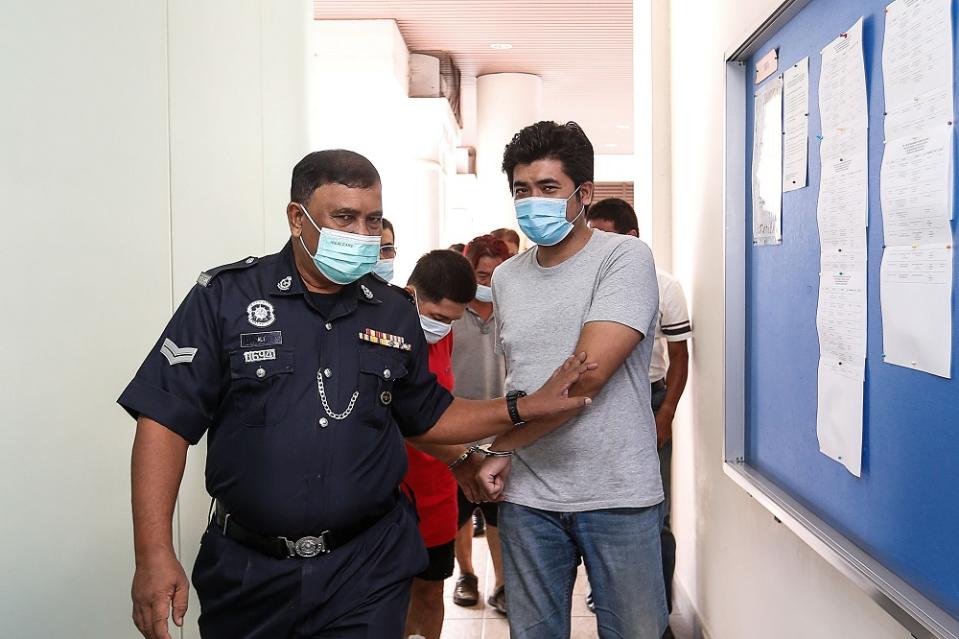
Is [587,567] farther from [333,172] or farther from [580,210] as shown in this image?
[333,172]

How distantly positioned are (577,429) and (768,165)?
82 centimetres

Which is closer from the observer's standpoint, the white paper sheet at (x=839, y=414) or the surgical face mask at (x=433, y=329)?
the white paper sheet at (x=839, y=414)

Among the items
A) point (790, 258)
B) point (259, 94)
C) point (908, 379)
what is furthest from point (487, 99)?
point (908, 379)

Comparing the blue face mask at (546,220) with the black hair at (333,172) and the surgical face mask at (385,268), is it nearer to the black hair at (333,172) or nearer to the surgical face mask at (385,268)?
the black hair at (333,172)

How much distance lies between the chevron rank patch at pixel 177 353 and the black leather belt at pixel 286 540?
335 mm

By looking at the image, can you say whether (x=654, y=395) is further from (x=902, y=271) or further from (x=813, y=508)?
(x=902, y=271)

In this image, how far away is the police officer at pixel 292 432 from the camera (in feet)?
5.47

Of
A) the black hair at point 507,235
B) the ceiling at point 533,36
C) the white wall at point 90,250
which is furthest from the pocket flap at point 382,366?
the ceiling at point 533,36

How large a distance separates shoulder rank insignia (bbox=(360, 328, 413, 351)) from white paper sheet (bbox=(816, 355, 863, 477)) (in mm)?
891

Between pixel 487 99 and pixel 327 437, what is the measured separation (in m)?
8.84

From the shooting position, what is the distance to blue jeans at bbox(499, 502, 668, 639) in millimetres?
1965

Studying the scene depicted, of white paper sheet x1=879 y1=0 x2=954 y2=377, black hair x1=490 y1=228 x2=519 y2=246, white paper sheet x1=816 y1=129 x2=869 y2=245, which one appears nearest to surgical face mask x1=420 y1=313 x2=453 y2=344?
white paper sheet x1=816 y1=129 x2=869 y2=245

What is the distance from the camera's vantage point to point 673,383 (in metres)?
3.31

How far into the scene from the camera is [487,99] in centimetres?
1010
